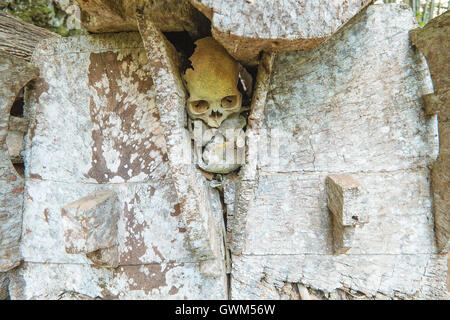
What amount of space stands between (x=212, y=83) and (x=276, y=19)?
47cm

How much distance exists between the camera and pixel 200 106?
1.31m

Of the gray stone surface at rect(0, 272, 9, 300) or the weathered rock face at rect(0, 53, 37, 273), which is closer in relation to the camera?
the weathered rock face at rect(0, 53, 37, 273)

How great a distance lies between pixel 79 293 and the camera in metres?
1.52

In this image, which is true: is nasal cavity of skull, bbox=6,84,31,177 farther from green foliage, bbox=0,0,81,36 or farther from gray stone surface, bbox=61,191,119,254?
green foliage, bbox=0,0,81,36

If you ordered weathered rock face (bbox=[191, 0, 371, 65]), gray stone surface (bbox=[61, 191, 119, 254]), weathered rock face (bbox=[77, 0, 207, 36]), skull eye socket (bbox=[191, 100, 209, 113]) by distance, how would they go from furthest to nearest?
skull eye socket (bbox=[191, 100, 209, 113]) → gray stone surface (bbox=[61, 191, 119, 254]) → weathered rock face (bbox=[77, 0, 207, 36]) → weathered rock face (bbox=[191, 0, 371, 65])

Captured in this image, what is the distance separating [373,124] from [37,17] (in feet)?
11.4

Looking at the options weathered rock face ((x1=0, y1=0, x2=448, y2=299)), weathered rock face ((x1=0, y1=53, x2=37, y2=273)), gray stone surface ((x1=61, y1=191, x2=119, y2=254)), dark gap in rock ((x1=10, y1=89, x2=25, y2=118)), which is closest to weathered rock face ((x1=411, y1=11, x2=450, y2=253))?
weathered rock face ((x1=0, y1=0, x2=448, y2=299))

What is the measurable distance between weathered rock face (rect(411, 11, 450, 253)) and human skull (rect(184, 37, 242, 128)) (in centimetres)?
103

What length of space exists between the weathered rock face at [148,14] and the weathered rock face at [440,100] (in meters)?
1.21

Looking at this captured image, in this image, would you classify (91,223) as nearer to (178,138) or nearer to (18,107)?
(178,138)

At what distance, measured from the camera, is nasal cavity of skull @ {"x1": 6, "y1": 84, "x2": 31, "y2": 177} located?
142cm

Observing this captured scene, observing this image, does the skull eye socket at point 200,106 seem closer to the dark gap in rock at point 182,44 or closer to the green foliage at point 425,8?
the dark gap in rock at point 182,44

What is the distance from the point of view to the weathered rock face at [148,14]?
3.38ft

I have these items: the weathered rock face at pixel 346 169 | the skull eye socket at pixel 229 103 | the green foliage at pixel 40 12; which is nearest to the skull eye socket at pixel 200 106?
the skull eye socket at pixel 229 103
